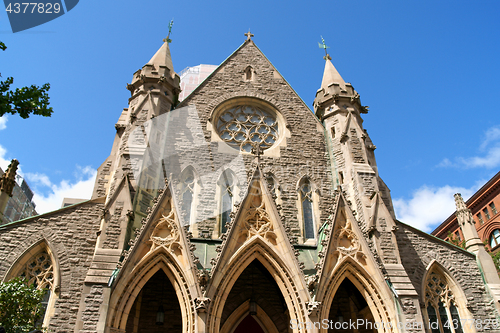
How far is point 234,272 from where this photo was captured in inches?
386

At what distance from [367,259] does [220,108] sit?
8.61 meters

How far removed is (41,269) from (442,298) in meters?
11.9

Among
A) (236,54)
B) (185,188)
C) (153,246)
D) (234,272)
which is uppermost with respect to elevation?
(236,54)

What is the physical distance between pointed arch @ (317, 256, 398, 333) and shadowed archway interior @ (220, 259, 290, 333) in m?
1.79

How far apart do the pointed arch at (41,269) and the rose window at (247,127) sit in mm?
7282

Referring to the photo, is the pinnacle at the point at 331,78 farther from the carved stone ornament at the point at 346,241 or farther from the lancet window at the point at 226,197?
the carved stone ornament at the point at 346,241

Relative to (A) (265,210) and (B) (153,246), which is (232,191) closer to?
(A) (265,210)

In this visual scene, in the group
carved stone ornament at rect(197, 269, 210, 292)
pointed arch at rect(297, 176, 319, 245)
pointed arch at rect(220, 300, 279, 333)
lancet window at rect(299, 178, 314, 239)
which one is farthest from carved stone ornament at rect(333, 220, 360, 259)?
carved stone ornament at rect(197, 269, 210, 292)

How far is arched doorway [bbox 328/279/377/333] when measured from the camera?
11.2 m

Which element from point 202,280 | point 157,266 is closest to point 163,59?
point 157,266

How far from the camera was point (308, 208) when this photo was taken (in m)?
13.5

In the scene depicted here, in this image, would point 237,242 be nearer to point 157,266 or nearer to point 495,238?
point 157,266

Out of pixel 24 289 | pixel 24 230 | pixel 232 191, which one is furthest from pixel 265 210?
pixel 24 230

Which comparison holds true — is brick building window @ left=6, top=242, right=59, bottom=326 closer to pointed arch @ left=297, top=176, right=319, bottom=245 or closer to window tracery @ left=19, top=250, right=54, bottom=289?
window tracery @ left=19, top=250, right=54, bottom=289
